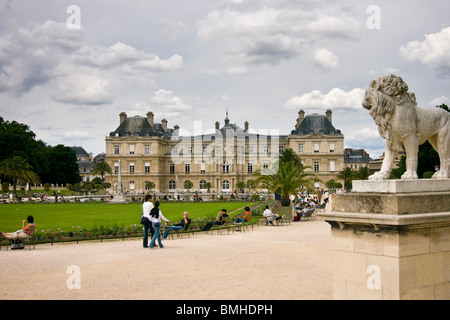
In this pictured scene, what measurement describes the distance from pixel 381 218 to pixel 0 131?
5122 centimetres

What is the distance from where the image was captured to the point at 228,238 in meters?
13.9

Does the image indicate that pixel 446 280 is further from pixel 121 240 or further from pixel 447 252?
pixel 121 240

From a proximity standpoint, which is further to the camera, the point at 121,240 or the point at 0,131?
the point at 0,131

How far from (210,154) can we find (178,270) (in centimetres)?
6010

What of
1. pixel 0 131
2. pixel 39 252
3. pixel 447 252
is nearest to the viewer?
pixel 447 252

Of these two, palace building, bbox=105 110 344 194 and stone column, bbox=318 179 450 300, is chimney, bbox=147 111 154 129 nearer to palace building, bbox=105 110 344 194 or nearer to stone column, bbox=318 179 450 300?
palace building, bbox=105 110 344 194

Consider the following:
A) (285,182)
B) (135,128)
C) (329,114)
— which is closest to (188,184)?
(135,128)

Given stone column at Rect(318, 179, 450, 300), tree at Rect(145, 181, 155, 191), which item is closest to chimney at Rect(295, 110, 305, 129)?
tree at Rect(145, 181, 155, 191)

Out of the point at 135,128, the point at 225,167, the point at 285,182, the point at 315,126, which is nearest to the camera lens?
the point at 285,182

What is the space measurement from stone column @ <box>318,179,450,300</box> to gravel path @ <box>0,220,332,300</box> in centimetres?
161

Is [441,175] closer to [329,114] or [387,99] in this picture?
[387,99]

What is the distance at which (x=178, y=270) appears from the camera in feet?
28.5

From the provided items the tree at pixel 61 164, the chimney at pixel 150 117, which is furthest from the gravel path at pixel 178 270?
the chimney at pixel 150 117
